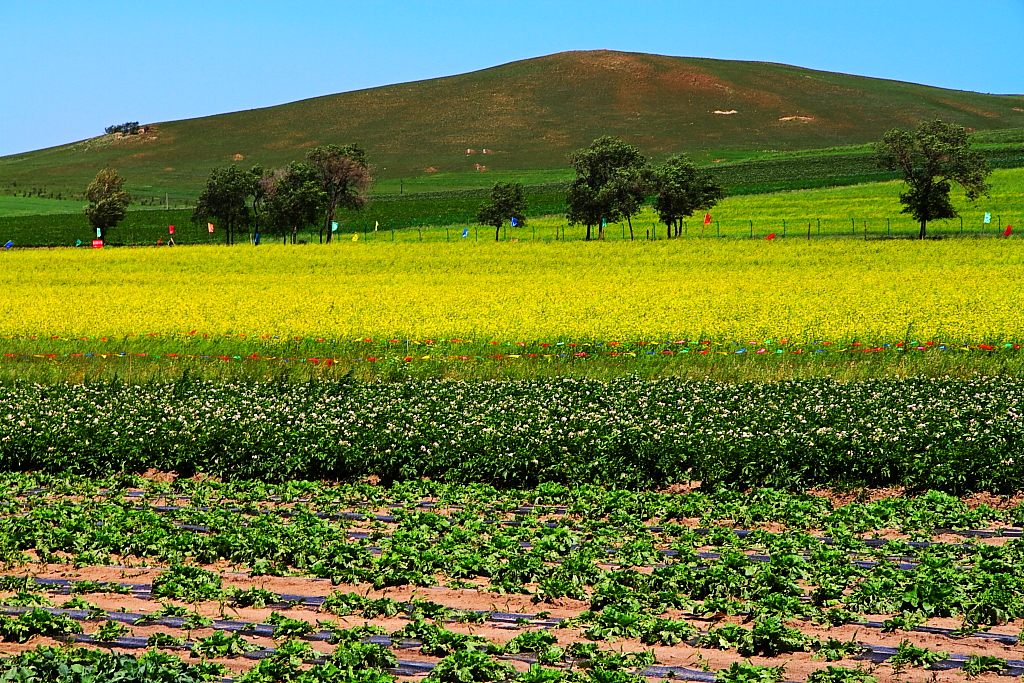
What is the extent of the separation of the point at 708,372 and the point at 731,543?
12.6m

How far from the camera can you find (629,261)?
194ft

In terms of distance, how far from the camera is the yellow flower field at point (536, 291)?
110 feet

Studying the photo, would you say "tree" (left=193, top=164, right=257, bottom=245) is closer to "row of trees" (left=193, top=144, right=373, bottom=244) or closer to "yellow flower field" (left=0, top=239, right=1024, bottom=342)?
"row of trees" (left=193, top=144, right=373, bottom=244)

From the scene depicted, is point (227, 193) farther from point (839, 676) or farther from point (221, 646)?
point (839, 676)

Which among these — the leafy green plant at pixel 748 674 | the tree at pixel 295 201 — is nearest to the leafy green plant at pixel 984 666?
the leafy green plant at pixel 748 674

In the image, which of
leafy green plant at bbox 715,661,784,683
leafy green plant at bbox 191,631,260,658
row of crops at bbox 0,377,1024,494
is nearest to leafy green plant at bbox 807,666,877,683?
leafy green plant at bbox 715,661,784,683

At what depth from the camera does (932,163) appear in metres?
76.5

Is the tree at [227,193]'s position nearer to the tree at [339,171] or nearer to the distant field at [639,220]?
the distant field at [639,220]

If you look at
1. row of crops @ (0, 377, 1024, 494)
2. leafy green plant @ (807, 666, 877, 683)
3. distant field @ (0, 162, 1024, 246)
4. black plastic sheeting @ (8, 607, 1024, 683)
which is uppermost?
distant field @ (0, 162, 1024, 246)

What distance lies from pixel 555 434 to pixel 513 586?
6429 millimetres

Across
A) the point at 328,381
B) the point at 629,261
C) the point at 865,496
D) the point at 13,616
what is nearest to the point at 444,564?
the point at 13,616

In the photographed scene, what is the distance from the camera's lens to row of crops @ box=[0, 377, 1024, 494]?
16.8m

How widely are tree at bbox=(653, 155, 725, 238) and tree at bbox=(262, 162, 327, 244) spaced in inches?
1051

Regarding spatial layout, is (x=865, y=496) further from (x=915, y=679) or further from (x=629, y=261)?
(x=629, y=261)
